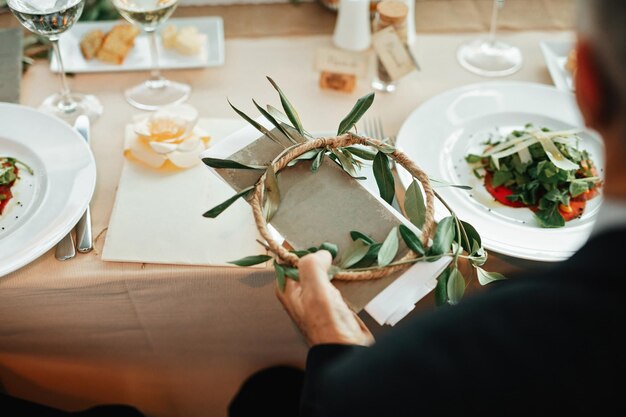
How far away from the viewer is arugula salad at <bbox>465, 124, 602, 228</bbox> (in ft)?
3.64

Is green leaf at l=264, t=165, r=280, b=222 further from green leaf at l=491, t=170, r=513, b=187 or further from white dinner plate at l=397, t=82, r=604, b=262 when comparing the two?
green leaf at l=491, t=170, r=513, b=187

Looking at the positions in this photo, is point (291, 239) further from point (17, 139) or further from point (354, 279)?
point (17, 139)

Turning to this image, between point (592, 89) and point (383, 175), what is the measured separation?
0.45m

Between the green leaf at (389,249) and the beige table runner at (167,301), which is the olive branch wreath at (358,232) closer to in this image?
the green leaf at (389,249)

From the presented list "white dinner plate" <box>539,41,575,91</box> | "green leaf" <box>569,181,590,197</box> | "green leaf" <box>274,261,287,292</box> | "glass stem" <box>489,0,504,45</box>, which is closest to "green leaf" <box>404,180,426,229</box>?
"green leaf" <box>274,261,287,292</box>

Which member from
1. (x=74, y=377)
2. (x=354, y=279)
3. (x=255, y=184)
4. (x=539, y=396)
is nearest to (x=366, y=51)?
(x=255, y=184)

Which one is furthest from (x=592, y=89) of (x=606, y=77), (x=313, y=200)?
(x=313, y=200)

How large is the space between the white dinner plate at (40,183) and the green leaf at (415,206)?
51 centimetres

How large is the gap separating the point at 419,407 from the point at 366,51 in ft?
3.30

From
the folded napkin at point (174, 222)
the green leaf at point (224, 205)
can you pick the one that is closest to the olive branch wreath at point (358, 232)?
the green leaf at point (224, 205)

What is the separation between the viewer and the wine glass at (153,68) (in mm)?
1227

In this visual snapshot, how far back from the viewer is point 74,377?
1.27 m

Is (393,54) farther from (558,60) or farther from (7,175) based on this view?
(7,175)

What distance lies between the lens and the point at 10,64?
1.38 metres
